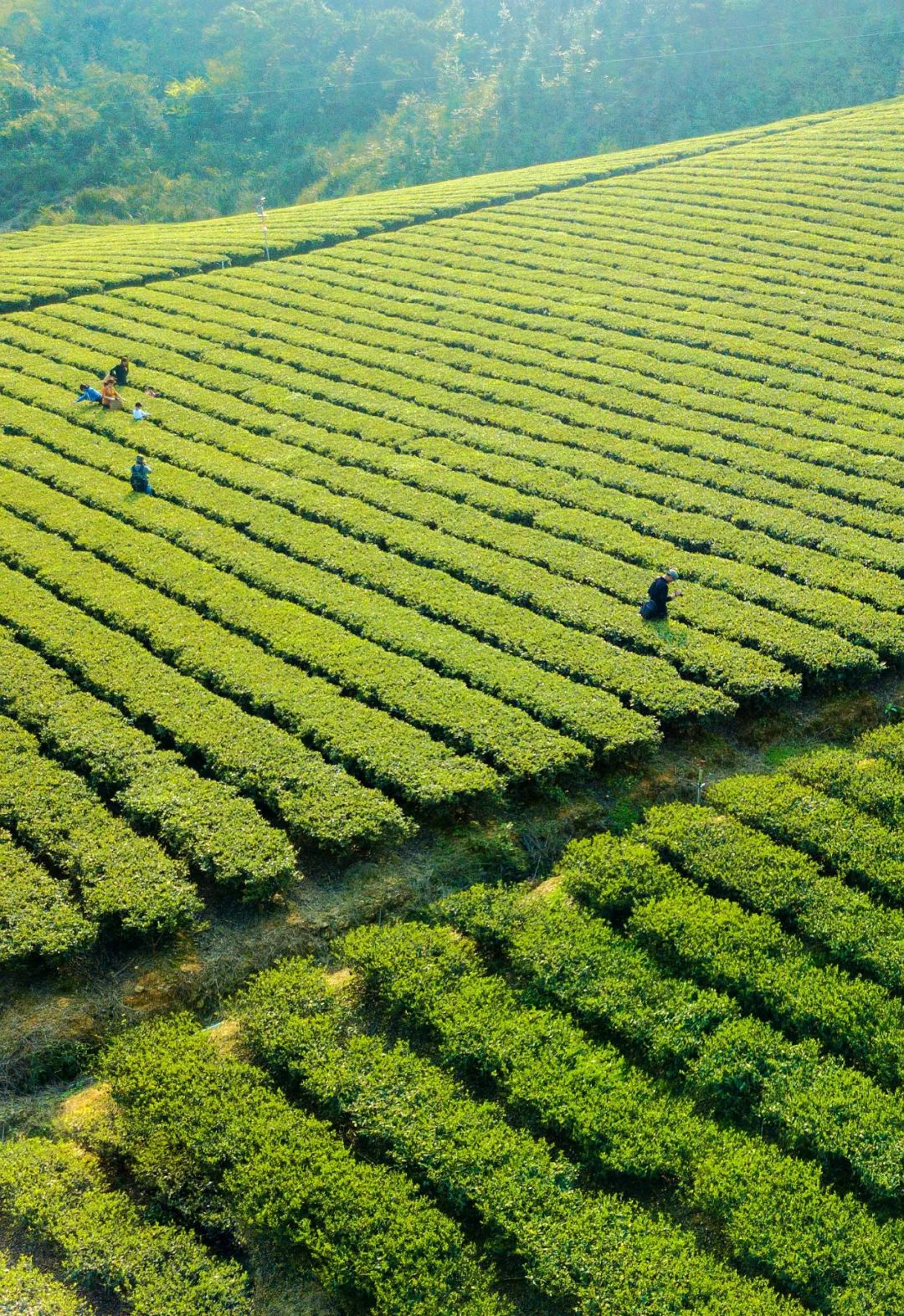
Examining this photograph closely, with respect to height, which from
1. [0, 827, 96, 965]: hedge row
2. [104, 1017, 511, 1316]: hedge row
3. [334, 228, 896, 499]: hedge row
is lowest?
[104, 1017, 511, 1316]: hedge row

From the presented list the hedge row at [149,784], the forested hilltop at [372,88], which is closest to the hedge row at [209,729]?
the hedge row at [149,784]

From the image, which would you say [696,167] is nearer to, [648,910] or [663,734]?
[663,734]

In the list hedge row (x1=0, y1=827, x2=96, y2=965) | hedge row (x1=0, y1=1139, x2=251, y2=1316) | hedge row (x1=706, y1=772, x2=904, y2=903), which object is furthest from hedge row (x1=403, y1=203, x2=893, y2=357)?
hedge row (x1=0, y1=1139, x2=251, y2=1316)

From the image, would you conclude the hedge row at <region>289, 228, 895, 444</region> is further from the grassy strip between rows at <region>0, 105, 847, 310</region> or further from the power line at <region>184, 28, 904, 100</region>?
the power line at <region>184, 28, 904, 100</region>

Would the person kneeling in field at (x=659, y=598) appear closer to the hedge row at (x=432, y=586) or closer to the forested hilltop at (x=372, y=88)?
the hedge row at (x=432, y=586)

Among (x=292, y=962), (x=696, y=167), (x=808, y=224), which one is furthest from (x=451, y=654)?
(x=696, y=167)

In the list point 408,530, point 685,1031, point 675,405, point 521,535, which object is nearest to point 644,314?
point 675,405
